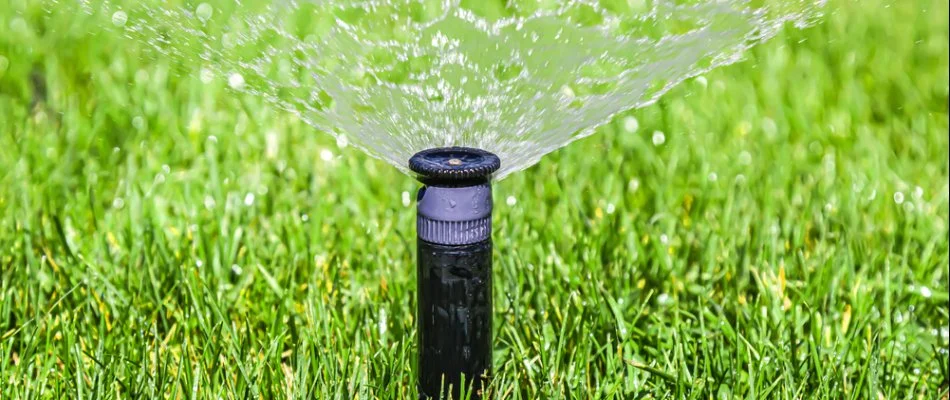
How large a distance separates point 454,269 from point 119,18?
319 cm

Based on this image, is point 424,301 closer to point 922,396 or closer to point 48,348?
point 48,348

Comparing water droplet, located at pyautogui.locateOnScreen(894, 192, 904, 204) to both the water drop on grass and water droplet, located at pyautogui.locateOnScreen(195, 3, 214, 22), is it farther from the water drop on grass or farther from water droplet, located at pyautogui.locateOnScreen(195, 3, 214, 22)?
water droplet, located at pyautogui.locateOnScreen(195, 3, 214, 22)

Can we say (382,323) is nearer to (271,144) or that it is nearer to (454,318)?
(454,318)

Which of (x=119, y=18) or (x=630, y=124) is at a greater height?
(x=119, y=18)

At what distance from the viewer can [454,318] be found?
1865mm

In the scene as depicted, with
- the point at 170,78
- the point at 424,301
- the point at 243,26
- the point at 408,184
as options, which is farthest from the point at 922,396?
the point at 243,26

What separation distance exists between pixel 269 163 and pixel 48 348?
1.18 m

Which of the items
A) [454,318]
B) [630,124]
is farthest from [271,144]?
[454,318]

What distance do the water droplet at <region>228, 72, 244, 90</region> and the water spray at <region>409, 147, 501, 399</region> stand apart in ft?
6.12

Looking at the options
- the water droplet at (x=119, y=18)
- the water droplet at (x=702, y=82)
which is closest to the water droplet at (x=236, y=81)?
the water droplet at (x=119, y=18)

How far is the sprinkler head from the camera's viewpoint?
1.71m

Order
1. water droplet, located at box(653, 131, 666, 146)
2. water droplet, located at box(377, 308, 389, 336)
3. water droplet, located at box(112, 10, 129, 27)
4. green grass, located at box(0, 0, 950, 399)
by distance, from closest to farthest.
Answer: green grass, located at box(0, 0, 950, 399) < water droplet, located at box(377, 308, 389, 336) < water droplet, located at box(653, 131, 666, 146) < water droplet, located at box(112, 10, 129, 27)

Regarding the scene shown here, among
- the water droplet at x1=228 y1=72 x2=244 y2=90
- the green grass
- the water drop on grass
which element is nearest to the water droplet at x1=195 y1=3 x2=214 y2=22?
the green grass

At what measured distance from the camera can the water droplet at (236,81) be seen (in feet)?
12.0
